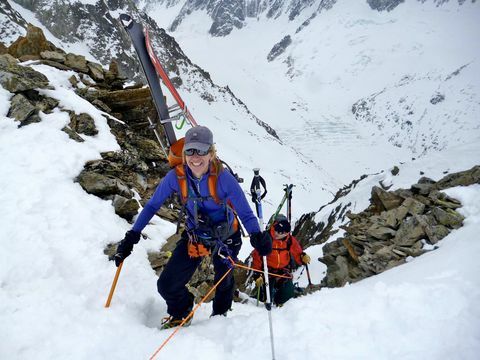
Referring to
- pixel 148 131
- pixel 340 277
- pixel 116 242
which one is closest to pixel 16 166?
pixel 116 242

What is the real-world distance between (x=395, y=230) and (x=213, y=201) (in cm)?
649

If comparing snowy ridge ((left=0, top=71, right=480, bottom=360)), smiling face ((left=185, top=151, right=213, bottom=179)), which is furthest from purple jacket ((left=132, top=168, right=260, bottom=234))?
snowy ridge ((left=0, top=71, right=480, bottom=360))

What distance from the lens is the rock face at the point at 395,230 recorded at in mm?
8031

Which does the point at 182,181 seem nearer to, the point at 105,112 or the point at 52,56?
the point at 105,112

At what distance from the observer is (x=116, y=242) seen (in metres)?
6.30

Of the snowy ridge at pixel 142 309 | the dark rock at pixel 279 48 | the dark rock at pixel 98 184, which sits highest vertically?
the snowy ridge at pixel 142 309

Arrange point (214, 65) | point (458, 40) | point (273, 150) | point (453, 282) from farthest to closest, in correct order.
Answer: point (458, 40) < point (214, 65) < point (273, 150) < point (453, 282)

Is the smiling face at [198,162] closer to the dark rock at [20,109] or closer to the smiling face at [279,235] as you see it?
the smiling face at [279,235]

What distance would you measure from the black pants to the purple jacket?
46 cm

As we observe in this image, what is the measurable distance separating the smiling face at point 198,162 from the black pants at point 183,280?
1.15 m

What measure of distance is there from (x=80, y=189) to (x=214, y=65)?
123003 millimetres

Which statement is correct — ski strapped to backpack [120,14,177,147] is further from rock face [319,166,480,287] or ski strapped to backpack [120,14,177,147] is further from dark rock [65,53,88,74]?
dark rock [65,53,88,74]

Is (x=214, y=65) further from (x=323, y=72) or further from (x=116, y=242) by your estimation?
(x=116, y=242)

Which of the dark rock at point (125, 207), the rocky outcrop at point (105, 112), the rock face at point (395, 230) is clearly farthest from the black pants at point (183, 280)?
the rock face at point (395, 230)
